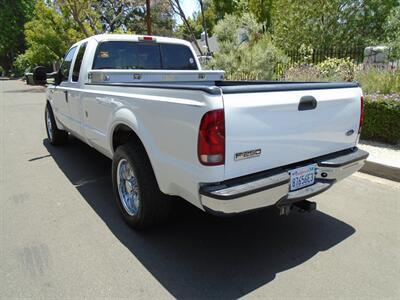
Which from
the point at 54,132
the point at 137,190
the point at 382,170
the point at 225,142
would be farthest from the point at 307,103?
the point at 54,132

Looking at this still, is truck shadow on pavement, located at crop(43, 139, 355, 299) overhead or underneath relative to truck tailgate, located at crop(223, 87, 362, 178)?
underneath

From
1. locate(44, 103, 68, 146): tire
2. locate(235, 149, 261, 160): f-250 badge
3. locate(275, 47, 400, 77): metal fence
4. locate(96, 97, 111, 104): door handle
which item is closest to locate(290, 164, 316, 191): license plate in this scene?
locate(235, 149, 261, 160): f-250 badge

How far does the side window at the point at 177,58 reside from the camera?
5.19 metres

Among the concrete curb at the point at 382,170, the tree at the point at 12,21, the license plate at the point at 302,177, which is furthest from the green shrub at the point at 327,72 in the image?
the tree at the point at 12,21

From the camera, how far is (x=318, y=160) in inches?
120

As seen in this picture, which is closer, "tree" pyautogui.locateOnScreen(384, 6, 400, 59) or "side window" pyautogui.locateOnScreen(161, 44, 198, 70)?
"side window" pyautogui.locateOnScreen(161, 44, 198, 70)

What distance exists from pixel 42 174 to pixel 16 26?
169 feet

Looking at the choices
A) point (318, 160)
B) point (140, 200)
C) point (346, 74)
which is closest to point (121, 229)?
point (140, 200)

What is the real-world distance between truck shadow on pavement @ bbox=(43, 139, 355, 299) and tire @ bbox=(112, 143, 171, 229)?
0.62 ft

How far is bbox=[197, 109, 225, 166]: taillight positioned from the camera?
229 cm

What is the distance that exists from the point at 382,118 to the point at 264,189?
4.49m

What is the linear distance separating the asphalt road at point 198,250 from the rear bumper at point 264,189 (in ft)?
2.07

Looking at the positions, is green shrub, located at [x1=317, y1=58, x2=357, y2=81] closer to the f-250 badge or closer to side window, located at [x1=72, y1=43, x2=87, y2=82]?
side window, located at [x1=72, y1=43, x2=87, y2=82]

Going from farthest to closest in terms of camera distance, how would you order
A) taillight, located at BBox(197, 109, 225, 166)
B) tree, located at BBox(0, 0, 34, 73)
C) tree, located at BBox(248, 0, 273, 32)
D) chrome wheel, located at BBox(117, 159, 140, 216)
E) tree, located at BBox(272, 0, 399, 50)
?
tree, located at BBox(0, 0, 34, 73), tree, located at BBox(248, 0, 273, 32), tree, located at BBox(272, 0, 399, 50), chrome wheel, located at BBox(117, 159, 140, 216), taillight, located at BBox(197, 109, 225, 166)
